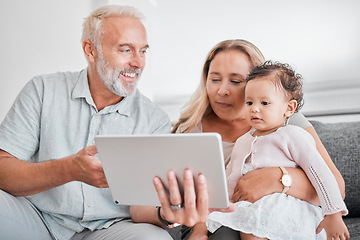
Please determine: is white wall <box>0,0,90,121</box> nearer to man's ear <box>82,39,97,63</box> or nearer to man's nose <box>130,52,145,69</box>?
man's ear <box>82,39,97,63</box>

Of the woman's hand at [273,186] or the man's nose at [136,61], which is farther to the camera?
the man's nose at [136,61]

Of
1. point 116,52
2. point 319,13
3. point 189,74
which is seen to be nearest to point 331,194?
point 116,52

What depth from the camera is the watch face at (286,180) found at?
4.58 feet

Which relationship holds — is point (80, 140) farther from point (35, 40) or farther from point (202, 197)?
point (35, 40)

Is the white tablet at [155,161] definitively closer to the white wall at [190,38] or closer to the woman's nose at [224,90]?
the woman's nose at [224,90]

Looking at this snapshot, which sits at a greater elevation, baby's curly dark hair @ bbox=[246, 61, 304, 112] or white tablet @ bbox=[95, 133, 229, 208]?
baby's curly dark hair @ bbox=[246, 61, 304, 112]

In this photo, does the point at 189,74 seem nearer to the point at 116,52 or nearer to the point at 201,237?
the point at 116,52

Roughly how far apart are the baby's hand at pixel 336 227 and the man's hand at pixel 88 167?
2.47 feet

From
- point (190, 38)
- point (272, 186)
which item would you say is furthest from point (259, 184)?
point (190, 38)

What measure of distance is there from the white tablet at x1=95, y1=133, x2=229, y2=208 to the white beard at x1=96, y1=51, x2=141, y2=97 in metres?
0.57

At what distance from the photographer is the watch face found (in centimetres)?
140

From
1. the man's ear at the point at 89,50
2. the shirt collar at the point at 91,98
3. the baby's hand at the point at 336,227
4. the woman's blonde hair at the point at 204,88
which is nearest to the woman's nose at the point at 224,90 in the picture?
the woman's blonde hair at the point at 204,88

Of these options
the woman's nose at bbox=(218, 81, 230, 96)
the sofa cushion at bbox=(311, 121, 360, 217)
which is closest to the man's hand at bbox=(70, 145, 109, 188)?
the woman's nose at bbox=(218, 81, 230, 96)

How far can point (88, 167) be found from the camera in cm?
131
